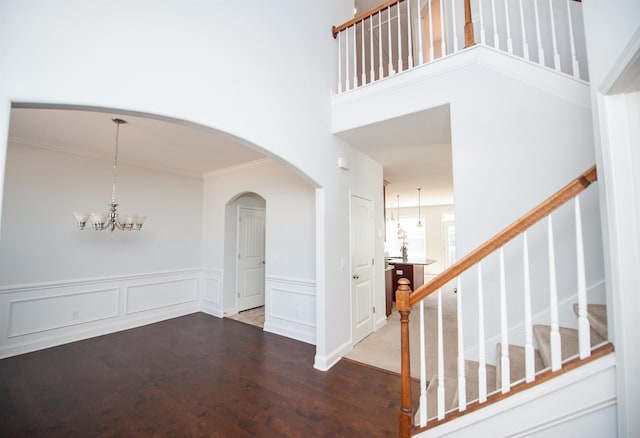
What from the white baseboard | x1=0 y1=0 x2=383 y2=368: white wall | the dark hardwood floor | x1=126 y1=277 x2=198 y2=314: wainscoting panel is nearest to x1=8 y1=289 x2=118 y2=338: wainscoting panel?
x1=126 y1=277 x2=198 y2=314: wainscoting panel

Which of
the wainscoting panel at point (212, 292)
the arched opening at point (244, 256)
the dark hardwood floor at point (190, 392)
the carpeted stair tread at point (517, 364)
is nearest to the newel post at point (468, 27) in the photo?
the carpeted stair tread at point (517, 364)

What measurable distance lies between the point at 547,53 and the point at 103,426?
524 cm

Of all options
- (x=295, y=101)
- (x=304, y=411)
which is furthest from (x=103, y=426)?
(x=295, y=101)

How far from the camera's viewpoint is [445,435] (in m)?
1.52

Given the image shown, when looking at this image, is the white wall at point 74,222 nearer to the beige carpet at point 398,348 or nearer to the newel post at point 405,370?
the beige carpet at point 398,348

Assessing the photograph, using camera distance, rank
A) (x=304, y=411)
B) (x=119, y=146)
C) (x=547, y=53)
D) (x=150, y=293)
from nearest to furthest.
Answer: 1. (x=304, y=411)
2. (x=547, y=53)
3. (x=119, y=146)
4. (x=150, y=293)

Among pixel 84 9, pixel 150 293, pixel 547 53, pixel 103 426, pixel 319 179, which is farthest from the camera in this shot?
pixel 150 293

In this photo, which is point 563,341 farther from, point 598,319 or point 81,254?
point 81,254

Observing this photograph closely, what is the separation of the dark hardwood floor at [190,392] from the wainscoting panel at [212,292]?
1232mm

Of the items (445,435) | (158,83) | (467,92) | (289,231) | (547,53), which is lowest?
(445,435)

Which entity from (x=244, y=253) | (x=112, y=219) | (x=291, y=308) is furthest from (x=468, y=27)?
(x=244, y=253)

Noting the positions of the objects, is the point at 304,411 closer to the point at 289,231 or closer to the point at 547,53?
the point at 289,231

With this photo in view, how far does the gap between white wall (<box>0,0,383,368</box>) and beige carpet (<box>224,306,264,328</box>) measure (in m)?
1.59

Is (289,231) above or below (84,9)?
below
